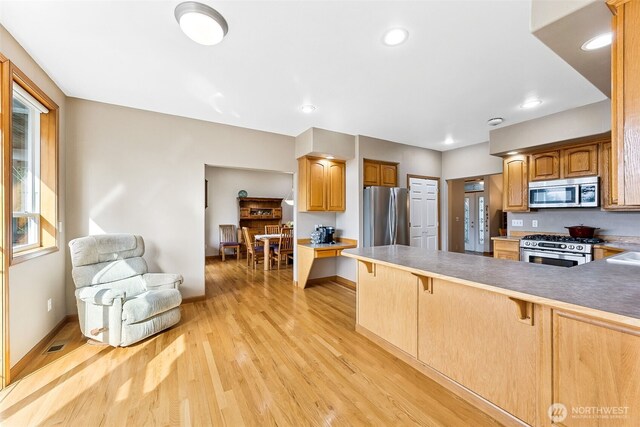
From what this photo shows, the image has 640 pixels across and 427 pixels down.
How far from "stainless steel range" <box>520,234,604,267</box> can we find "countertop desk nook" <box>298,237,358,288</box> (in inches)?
99.2

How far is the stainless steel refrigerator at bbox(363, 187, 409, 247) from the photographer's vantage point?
4363mm

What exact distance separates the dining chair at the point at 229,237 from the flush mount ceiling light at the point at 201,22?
5.73 metres

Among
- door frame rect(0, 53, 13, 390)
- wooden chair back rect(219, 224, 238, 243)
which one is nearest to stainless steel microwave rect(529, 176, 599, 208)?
door frame rect(0, 53, 13, 390)

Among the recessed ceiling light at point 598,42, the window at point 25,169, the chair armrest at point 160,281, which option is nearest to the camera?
the recessed ceiling light at point 598,42

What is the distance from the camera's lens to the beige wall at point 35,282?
2008 mm

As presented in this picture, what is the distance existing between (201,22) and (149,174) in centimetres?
236

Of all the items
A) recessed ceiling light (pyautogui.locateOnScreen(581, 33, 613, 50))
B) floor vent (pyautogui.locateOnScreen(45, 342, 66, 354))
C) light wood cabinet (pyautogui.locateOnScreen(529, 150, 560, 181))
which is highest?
recessed ceiling light (pyautogui.locateOnScreen(581, 33, 613, 50))

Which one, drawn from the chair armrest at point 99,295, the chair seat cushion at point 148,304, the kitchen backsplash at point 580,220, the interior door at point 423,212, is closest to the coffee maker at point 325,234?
the interior door at point 423,212

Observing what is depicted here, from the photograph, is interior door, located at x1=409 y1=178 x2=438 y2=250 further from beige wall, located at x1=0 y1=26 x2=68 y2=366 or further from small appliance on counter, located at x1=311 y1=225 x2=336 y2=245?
beige wall, located at x1=0 y1=26 x2=68 y2=366

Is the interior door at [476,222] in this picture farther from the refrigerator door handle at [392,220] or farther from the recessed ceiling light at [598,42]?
the recessed ceiling light at [598,42]

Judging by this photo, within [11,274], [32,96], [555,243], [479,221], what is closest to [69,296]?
[11,274]

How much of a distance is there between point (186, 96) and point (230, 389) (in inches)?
117

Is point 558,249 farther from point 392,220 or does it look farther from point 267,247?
point 267,247

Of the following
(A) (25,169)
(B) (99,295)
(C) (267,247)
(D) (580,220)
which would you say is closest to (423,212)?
(D) (580,220)
